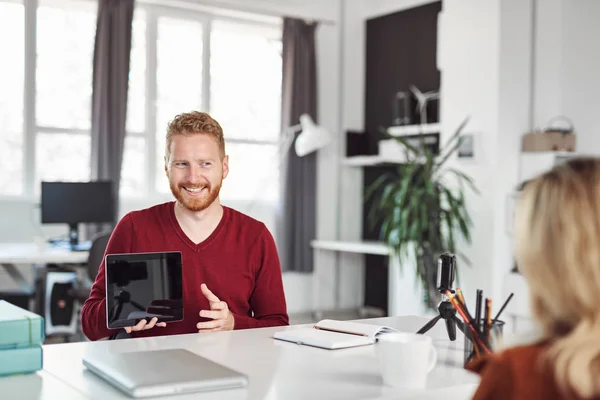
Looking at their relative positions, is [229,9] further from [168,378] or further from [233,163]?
[168,378]

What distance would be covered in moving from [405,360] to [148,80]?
4934 mm

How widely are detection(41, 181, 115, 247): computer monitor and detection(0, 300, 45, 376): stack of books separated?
3.88 metres

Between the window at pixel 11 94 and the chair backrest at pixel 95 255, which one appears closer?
the chair backrest at pixel 95 255

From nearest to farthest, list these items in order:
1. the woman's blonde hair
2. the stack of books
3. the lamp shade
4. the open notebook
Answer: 1. the woman's blonde hair
2. the stack of books
3. the open notebook
4. the lamp shade

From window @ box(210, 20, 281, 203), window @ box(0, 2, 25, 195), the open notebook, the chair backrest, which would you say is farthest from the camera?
window @ box(210, 20, 281, 203)

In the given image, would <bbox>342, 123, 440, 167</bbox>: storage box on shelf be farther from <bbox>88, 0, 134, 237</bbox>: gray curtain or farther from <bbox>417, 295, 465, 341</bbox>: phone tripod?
<bbox>417, 295, 465, 341</bbox>: phone tripod

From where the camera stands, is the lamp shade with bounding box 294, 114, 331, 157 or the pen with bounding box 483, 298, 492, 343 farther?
the lamp shade with bounding box 294, 114, 331, 157

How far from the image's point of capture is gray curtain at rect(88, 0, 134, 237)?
5.51 metres

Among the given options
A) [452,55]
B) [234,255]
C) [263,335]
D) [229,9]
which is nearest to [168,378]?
[263,335]

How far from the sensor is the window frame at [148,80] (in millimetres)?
5461

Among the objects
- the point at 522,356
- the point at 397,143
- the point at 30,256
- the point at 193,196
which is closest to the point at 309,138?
the point at 397,143

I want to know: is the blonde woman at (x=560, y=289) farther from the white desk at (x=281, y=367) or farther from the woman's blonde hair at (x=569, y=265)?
the white desk at (x=281, y=367)

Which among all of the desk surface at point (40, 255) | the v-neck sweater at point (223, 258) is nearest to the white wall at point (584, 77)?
the desk surface at point (40, 255)

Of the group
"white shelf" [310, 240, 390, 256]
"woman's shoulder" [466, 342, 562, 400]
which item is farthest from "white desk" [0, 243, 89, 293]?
"woman's shoulder" [466, 342, 562, 400]
